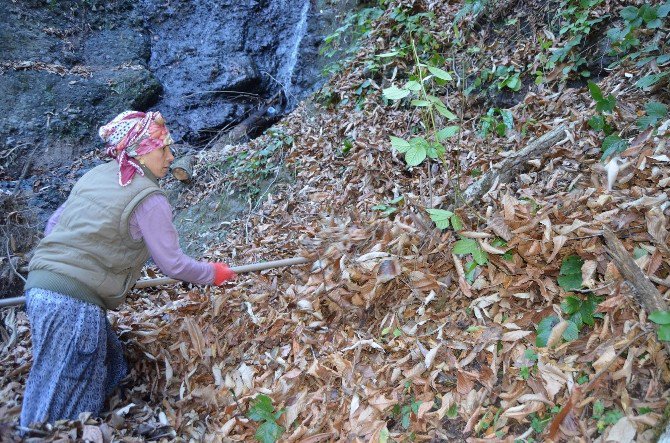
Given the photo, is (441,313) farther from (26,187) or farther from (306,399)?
(26,187)

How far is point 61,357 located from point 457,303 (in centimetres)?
238

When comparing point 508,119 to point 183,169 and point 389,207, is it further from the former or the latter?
point 183,169

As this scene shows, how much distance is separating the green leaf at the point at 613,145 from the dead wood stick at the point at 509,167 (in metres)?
0.40

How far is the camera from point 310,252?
12.3ft

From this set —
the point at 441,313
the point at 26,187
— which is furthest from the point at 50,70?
the point at 441,313

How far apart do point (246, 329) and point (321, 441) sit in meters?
1.15

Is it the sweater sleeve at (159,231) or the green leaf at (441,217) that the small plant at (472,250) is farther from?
the sweater sleeve at (159,231)

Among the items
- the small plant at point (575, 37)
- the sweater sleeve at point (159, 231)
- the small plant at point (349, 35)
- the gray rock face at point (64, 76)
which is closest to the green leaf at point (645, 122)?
the small plant at point (575, 37)

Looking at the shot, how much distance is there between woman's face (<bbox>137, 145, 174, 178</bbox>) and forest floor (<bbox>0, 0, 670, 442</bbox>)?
1250 millimetres

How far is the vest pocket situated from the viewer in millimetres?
2846

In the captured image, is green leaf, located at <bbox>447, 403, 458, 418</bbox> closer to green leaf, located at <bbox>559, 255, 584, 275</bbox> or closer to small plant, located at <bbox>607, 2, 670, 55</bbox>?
green leaf, located at <bbox>559, 255, 584, 275</bbox>

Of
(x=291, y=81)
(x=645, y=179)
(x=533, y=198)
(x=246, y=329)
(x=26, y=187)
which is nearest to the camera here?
(x=645, y=179)

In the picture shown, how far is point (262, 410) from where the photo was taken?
2859mm

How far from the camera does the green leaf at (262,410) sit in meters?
2.85
